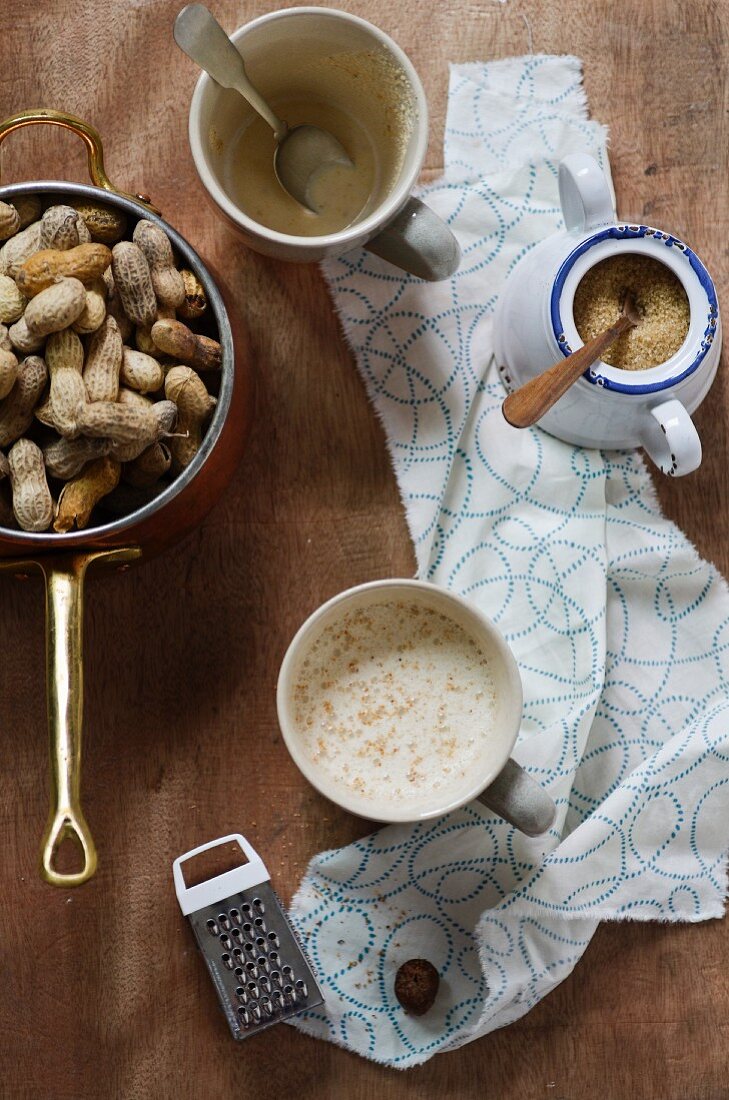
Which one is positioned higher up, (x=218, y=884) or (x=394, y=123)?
(x=394, y=123)

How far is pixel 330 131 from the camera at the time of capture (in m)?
0.75

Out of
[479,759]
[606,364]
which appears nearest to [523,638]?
[479,759]

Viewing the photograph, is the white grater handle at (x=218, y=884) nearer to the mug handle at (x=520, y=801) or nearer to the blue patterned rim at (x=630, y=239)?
the mug handle at (x=520, y=801)

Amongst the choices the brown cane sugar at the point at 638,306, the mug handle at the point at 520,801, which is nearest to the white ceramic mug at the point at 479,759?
the mug handle at the point at 520,801

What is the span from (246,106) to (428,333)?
21 cm

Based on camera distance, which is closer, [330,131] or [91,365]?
[91,365]

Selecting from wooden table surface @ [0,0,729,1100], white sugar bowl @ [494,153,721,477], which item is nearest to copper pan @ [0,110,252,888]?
wooden table surface @ [0,0,729,1100]

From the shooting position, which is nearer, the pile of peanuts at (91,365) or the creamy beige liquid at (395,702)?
the pile of peanuts at (91,365)

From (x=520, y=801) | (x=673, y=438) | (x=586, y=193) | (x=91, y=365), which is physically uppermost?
(x=91, y=365)

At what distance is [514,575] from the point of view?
31.1 inches

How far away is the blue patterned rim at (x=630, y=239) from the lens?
700mm

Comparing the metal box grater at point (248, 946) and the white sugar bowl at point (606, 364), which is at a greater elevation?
the white sugar bowl at point (606, 364)

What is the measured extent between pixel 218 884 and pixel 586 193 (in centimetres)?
57

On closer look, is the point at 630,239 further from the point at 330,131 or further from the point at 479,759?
the point at 479,759
